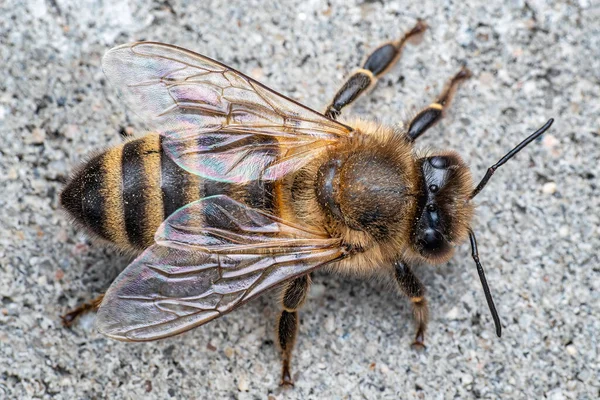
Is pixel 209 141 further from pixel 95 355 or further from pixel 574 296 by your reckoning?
pixel 574 296

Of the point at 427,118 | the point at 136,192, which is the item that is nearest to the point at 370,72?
the point at 427,118

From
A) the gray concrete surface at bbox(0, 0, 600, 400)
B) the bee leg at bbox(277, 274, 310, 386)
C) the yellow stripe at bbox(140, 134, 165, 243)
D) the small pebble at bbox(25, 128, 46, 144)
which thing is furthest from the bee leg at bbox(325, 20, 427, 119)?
the small pebble at bbox(25, 128, 46, 144)

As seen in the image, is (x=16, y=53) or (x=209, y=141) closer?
(x=209, y=141)

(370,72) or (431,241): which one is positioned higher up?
(370,72)

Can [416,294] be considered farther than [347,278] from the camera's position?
No

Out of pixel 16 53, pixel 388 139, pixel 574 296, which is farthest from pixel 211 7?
pixel 574 296

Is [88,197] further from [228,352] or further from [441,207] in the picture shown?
[441,207]
